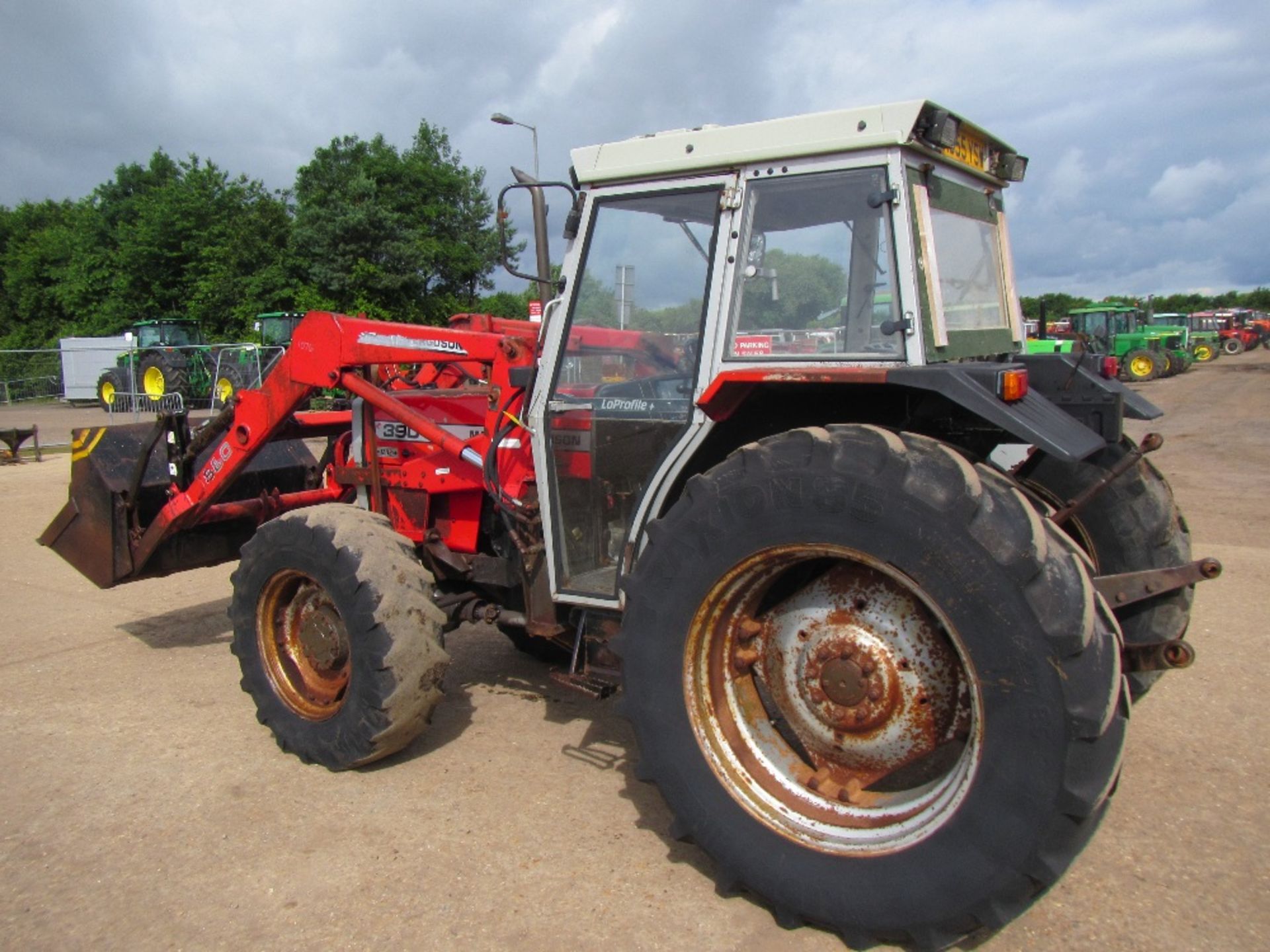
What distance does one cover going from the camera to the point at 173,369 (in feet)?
76.6

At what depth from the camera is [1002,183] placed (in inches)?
158

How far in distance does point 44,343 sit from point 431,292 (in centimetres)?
1794

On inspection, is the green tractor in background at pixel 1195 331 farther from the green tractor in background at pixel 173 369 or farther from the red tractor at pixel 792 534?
the red tractor at pixel 792 534

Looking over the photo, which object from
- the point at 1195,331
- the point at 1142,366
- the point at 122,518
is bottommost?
the point at 122,518

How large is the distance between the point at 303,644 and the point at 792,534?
2.59 meters

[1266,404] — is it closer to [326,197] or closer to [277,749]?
[277,749]

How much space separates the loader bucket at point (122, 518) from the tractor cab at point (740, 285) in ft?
8.69

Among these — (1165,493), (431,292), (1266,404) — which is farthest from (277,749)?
(431,292)

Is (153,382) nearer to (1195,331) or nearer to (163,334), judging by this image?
(163,334)

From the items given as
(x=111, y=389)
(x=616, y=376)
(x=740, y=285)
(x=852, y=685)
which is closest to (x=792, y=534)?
(x=852, y=685)

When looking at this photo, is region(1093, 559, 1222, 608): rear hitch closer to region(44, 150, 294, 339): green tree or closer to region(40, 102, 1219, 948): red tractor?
region(40, 102, 1219, 948): red tractor

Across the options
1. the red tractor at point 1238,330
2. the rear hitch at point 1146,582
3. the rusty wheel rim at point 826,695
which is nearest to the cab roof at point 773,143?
the rusty wheel rim at point 826,695

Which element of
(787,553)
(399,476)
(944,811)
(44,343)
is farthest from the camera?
(44,343)

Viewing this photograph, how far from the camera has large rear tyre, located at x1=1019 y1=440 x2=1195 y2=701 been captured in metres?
3.67
